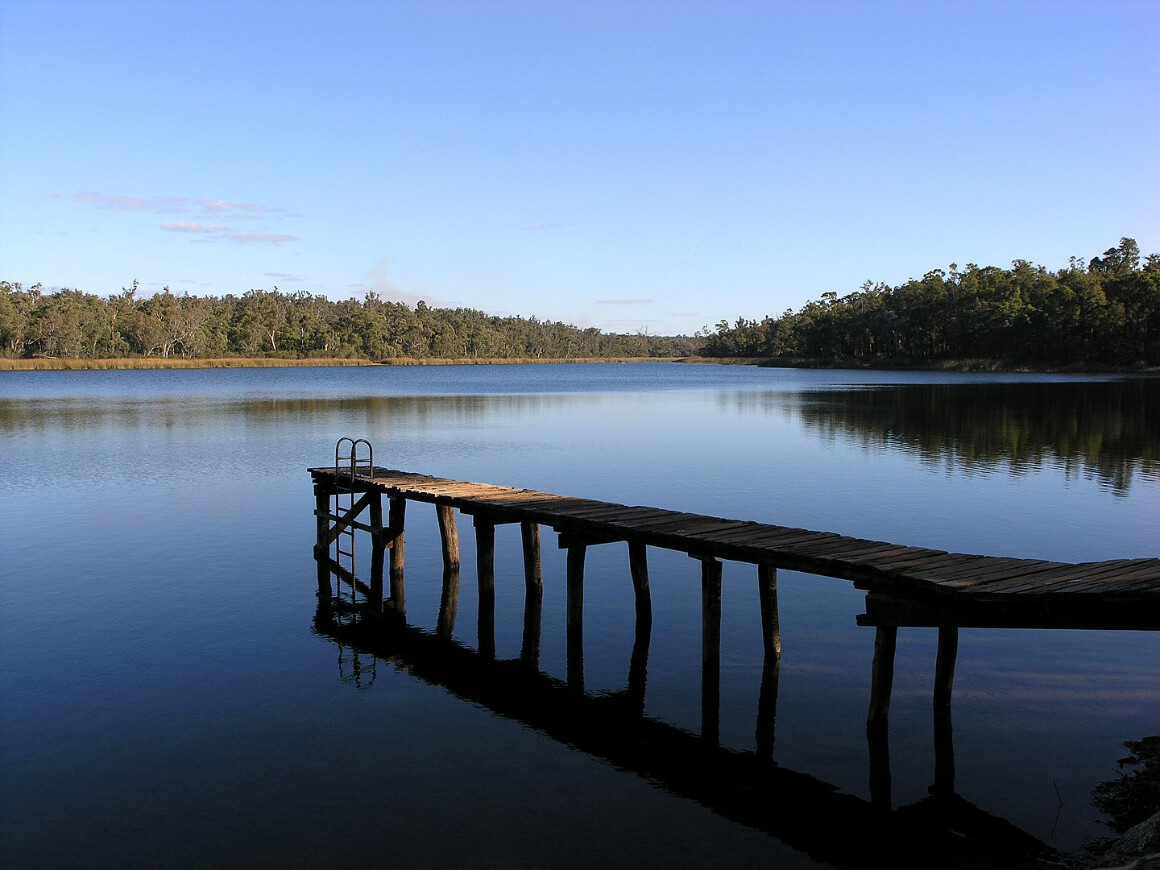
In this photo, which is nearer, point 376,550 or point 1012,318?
point 376,550

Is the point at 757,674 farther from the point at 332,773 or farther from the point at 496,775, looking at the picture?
the point at 332,773

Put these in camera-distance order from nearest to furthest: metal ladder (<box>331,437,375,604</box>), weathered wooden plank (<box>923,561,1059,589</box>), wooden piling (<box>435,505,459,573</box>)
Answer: weathered wooden plank (<box>923,561,1059,589</box>) → wooden piling (<box>435,505,459,573</box>) → metal ladder (<box>331,437,375,604</box>)

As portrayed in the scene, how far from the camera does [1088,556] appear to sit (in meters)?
18.4

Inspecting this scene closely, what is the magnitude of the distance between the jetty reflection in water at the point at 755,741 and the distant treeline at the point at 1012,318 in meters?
111

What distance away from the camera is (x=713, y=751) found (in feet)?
32.6

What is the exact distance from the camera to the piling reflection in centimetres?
805

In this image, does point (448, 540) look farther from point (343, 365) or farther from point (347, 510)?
point (343, 365)

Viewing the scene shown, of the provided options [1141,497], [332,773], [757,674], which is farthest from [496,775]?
[1141,497]

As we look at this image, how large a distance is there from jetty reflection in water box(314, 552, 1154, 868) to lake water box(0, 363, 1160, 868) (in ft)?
0.55

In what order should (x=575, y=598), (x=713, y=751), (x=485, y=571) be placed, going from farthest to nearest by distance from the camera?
(x=485, y=571) < (x=575, y=598) < (x=713, y=751)

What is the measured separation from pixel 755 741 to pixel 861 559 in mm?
2262

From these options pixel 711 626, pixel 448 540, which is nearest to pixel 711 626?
pixel 711 626

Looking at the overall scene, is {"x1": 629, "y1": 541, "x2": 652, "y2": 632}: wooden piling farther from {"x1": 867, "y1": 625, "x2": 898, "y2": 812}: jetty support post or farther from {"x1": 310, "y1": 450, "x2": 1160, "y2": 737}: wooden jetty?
{"x1": 867, "y1": 625, "x2": 898, "y2": 812}: jetty support post

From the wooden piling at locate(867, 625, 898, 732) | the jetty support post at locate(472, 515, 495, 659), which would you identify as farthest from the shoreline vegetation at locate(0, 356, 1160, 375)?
the wooden piling at locate(867, 625, 898, 732)
